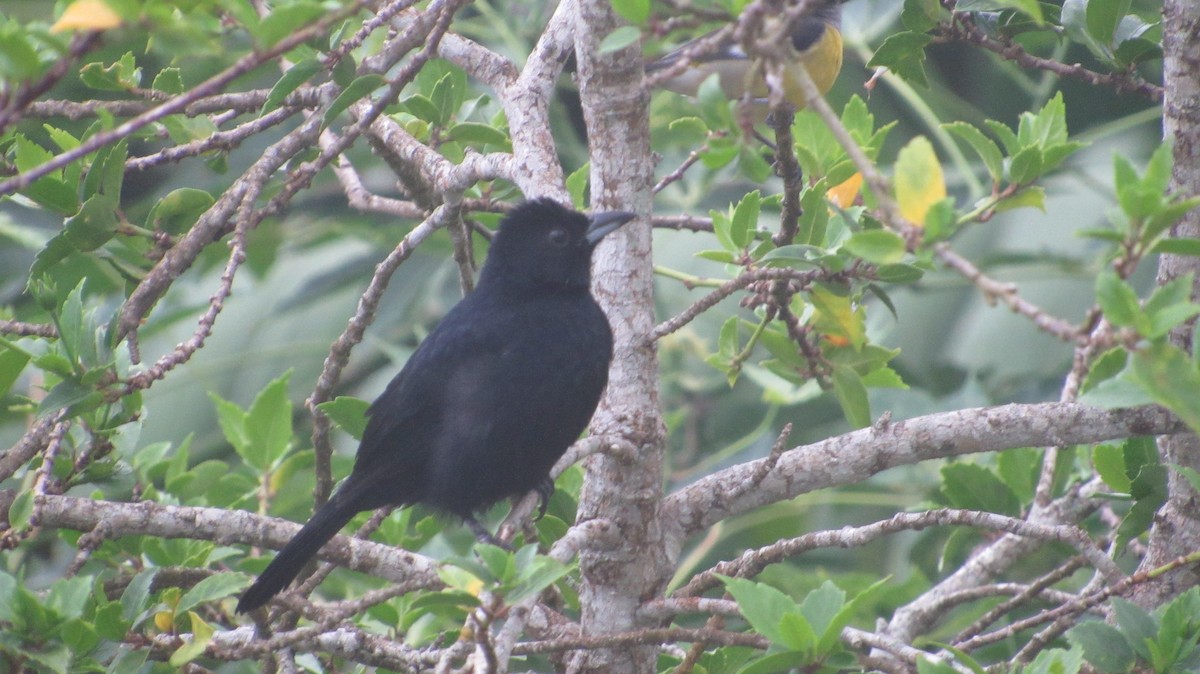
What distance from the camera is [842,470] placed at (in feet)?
7.87

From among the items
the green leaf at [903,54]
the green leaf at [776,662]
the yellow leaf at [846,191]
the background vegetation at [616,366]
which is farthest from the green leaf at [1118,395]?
the yellow leaf at [846,191]

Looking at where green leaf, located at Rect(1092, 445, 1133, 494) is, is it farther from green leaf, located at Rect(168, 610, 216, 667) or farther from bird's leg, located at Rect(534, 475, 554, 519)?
green leaf, located at Rect(168, 610, 216, 667)

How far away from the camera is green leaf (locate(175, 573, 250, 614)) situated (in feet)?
7.31

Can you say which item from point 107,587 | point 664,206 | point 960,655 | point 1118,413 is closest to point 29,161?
point 107,587

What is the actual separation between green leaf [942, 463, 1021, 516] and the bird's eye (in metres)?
1.14

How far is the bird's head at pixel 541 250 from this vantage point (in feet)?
10.1

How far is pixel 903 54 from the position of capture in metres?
2.51

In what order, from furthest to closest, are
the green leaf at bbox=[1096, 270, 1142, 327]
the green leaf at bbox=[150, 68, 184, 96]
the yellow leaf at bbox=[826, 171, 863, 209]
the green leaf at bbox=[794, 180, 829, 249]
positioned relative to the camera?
1. the yellow leaf at bbox=[826, 171, 863, 209]
2. the green leaf at bbox=[150, 68, 184, 96]
3. the green leaf at bbox=[794, 180, 829, 249]
4. the green leaf at bbox=[1096, 270, 1142, 327]

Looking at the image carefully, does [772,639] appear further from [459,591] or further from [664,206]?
[664,206]

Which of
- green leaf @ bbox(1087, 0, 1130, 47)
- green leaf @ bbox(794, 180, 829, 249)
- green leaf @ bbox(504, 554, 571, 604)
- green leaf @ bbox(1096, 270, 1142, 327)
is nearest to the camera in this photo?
green leaf @ bbox(1096, 270, 1142, 327)

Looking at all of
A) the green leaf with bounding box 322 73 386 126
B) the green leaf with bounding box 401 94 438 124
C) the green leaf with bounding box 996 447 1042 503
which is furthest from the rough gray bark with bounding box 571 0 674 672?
the green leaf with bounding box 996 447 1042 503

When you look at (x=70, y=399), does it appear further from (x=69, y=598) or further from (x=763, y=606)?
(x=763, y=606)

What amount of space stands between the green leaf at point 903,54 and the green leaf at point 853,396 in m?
0.66

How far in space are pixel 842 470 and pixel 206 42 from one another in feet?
4.74
